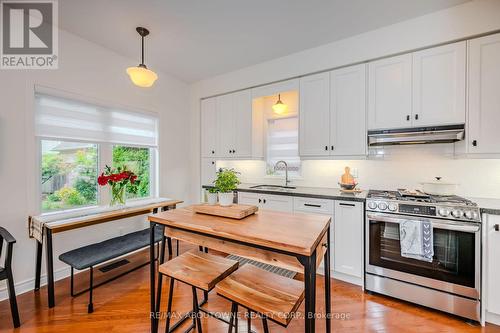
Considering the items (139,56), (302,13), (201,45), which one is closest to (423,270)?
(302,13)

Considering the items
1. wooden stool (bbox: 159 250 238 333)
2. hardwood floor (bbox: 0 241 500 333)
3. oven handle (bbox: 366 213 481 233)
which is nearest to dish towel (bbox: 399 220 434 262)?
oven handle (bbox: 366 213 481 233)

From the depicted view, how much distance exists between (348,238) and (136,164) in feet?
10.3

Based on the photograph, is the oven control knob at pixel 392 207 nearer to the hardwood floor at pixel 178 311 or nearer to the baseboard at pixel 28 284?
the hardwood floor at pixel 178 311

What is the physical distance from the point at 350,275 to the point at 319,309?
638 millimetres

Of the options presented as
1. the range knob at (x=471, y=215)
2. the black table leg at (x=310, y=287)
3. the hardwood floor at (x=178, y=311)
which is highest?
the range knob at (x=471, y=215)

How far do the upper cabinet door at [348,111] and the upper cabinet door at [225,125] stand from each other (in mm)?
1613

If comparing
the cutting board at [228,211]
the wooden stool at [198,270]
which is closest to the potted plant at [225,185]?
the cutting board at [228,211]

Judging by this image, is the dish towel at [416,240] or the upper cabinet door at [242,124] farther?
the upper cabinet door at [242,124]

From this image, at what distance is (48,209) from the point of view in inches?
97.3

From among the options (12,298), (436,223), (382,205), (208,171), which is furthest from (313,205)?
(12,298)

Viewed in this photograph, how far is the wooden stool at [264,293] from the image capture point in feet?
3.63

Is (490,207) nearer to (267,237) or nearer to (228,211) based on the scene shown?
(267,237)

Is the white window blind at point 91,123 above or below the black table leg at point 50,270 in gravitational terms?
above

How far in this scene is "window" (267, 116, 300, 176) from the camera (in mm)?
3404
